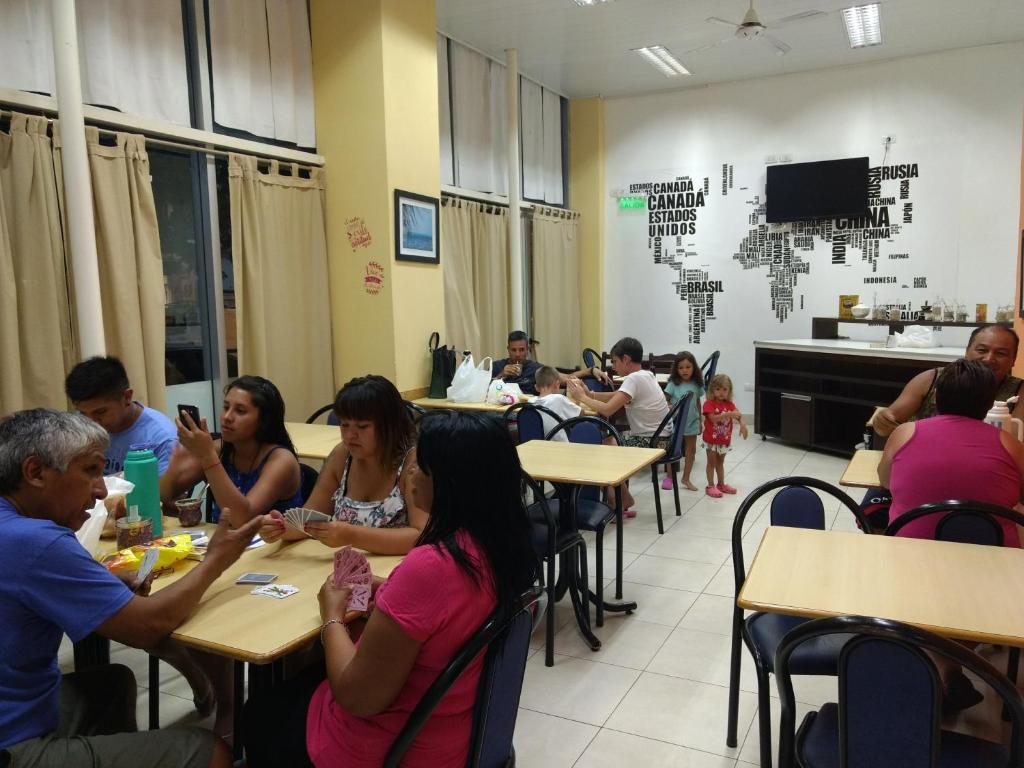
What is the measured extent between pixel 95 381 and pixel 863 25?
6555 millimetres

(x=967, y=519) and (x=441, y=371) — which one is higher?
(x=441, y=371)

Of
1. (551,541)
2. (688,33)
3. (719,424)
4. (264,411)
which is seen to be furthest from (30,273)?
(688,33)

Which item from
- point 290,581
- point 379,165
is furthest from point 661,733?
point 379,165

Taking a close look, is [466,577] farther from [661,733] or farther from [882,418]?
[882,418]

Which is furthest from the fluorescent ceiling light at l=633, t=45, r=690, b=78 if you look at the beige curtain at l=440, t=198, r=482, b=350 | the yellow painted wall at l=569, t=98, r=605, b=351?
the beige curtain at l=440, t=198, r=482, b=350

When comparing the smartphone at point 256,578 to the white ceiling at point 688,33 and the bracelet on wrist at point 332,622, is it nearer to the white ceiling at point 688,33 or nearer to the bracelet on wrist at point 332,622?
the bracelet on wrist at point 332,622

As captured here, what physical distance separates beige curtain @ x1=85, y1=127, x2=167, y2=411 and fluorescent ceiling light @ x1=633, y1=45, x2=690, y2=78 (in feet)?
15.2

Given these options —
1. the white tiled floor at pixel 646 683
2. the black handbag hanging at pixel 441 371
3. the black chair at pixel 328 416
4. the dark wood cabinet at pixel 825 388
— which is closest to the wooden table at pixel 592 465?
the white tiled floor at pixel 646 683

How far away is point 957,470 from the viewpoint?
2330 millimetres

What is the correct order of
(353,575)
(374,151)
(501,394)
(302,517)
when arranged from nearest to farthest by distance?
(353,575)
(302,517)
(374,151)
(501,394)

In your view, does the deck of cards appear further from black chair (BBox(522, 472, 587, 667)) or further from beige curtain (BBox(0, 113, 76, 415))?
beige curtain (BBox(0, 113, 76, 415))

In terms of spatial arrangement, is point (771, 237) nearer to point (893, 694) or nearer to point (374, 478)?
point (374, 478)

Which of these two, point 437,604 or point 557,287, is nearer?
point 437,604

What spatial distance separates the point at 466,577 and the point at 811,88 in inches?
314
